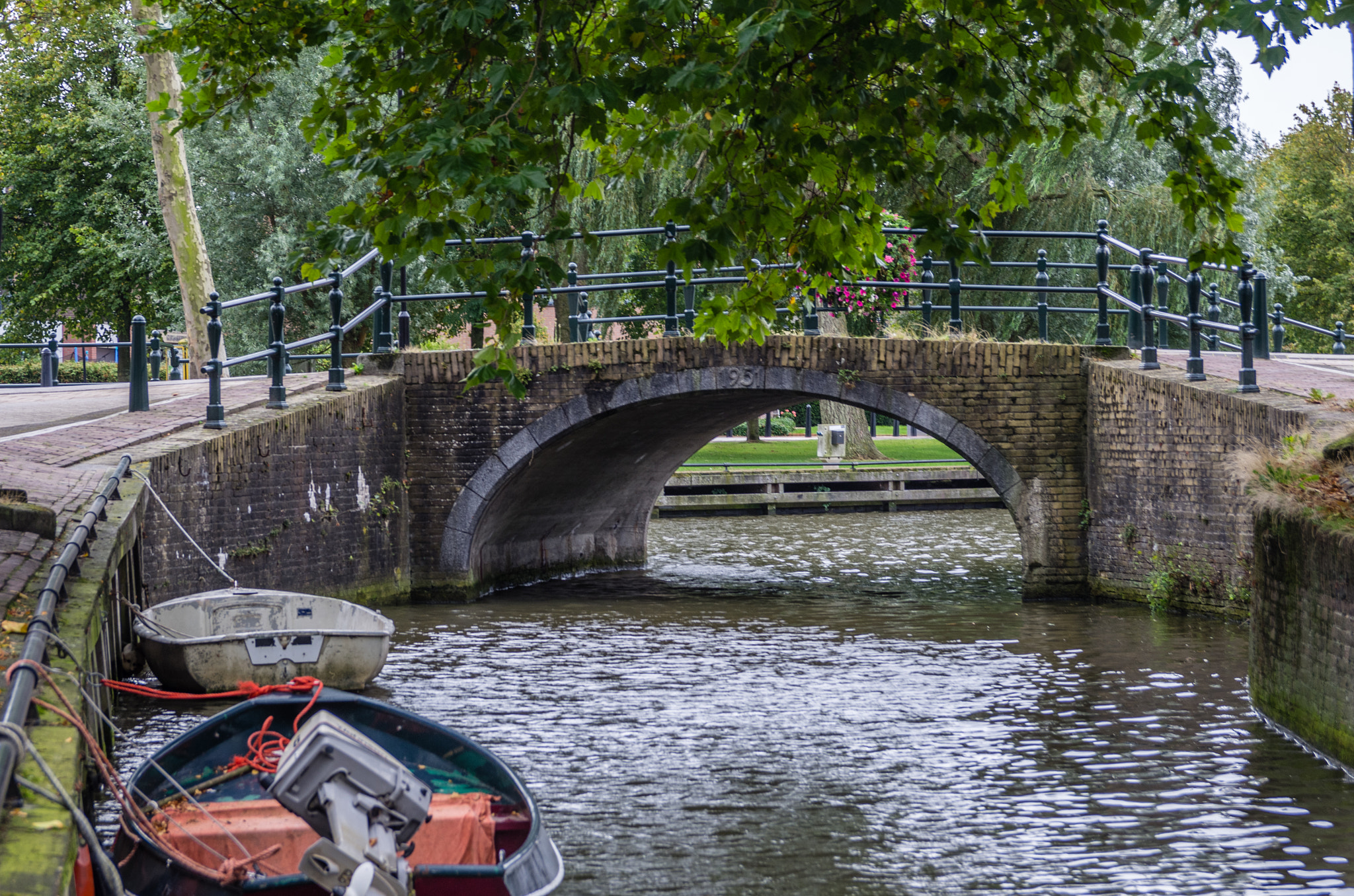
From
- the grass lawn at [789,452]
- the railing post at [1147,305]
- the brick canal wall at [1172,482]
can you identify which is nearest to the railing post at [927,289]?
the brick canal wall at [1172,482]

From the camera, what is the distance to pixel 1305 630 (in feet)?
24.8

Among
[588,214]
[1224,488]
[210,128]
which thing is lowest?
[1224,488]

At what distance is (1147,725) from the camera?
8664 millimetres

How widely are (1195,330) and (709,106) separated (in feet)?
23.7

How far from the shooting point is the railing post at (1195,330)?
1188 cm

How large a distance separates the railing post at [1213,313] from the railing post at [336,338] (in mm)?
8187

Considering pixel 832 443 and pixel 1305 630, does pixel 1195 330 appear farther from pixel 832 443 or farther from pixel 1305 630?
pixel 832 443

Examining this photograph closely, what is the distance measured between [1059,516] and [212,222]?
17157 millimetres

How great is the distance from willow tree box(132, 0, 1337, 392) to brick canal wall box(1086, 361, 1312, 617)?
5.04 meters

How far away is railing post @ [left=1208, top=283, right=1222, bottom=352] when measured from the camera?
45.0ft

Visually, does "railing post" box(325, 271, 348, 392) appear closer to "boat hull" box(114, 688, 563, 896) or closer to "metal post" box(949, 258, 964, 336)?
"metal post" box(949, 258, 964, 336)

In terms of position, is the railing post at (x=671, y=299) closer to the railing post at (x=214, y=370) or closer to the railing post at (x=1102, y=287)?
the railing post at (x=1102, y=287)

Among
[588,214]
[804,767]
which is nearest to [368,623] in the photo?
[804,767]

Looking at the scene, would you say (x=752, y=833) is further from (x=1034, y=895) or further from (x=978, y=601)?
(x=978, y=601)
